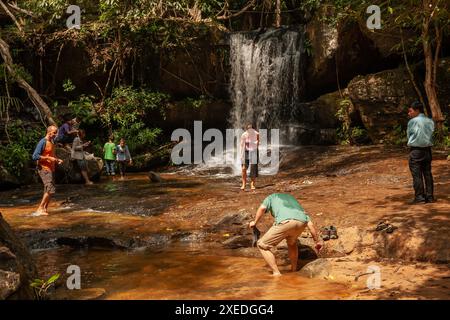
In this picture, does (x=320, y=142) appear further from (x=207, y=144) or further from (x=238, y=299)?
(x=238, y=299)

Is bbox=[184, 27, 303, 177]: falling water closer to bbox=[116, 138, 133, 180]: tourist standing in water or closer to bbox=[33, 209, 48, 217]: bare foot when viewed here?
bbox=[116, 138, 133, 180]: tourist standing in water

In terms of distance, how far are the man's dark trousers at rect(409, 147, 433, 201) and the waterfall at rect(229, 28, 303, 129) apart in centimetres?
1208

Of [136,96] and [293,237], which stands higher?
[136,96]

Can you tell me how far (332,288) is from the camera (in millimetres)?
5414

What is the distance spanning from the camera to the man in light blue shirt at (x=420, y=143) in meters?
7.93

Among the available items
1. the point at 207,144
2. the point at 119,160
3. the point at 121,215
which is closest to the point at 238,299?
the point at 121,215

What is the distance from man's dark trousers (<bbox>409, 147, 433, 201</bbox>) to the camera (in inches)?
316

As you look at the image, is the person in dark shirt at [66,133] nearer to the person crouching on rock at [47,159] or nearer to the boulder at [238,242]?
the person crouching on rock at [47,159]

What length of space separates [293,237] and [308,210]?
268 centimetres

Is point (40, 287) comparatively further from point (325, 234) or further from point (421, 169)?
point (421, 169)

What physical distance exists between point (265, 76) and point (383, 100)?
5824 millimetres

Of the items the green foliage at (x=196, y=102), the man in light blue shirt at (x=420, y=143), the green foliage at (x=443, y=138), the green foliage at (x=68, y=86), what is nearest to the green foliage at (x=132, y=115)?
the green foliage at (x=196, y=102)

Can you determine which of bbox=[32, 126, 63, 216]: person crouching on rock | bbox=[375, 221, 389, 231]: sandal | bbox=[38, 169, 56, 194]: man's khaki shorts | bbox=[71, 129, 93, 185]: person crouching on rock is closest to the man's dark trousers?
bbox=[375, 221, 389, 231]: sandal

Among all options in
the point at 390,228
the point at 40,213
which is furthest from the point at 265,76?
the point at 390,228
